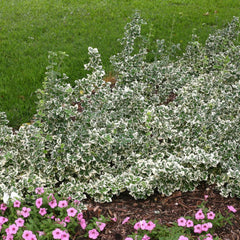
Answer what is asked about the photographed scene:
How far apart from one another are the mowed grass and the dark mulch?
2.05 metres

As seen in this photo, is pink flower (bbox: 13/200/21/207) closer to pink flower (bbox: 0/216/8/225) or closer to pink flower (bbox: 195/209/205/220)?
pink flower (bbox: 0/216/8/225)

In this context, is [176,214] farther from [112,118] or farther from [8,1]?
[8,1]

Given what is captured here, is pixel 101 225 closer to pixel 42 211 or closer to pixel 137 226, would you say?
pixel 137 226

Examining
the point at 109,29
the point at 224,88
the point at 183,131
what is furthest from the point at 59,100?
the point at 109,29

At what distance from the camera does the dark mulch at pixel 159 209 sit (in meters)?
2.66

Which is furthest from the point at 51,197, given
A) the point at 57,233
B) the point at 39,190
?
the point at 57,233

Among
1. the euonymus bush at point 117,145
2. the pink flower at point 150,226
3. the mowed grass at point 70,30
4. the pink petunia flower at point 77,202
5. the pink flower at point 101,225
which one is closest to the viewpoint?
the pink flower at point 150,226

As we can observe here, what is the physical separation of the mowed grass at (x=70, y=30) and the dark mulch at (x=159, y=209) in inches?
80.8

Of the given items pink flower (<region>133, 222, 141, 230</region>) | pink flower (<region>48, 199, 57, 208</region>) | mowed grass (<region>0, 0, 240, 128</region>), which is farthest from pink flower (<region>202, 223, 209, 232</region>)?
mowed grass (<region>0, 0, 240, 128</region>)

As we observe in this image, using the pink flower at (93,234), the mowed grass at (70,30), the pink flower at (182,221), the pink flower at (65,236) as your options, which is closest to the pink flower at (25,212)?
the pink flower at (65,236)

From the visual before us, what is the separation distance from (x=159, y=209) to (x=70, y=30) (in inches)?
220

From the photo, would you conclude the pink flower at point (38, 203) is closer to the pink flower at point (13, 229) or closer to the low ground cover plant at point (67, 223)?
the low ground cover plant at point (67, 223)

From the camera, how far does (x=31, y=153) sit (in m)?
3.22

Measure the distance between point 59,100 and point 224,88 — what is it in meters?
2.27
